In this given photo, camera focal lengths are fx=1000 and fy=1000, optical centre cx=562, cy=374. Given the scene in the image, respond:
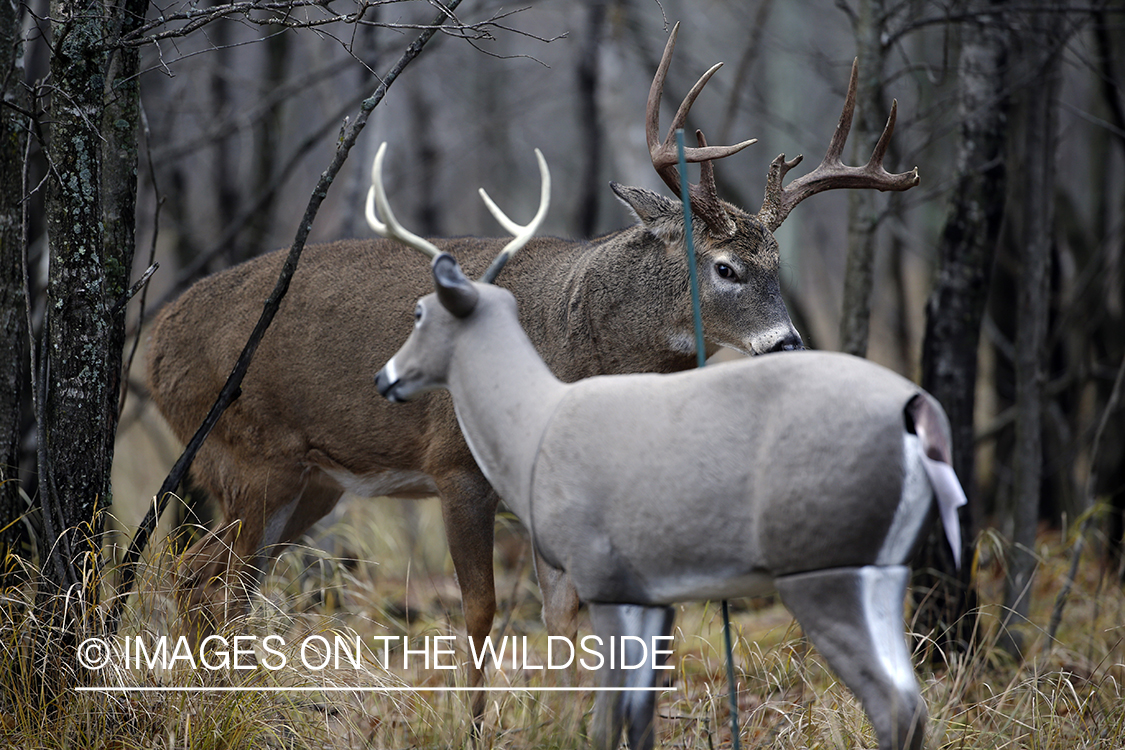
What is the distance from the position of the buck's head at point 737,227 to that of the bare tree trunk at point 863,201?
1.35 m

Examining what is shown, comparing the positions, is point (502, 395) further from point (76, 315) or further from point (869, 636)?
point (76, 315)

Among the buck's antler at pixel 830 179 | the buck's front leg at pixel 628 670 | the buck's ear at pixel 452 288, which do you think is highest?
the buck's antler at pixel 830 179

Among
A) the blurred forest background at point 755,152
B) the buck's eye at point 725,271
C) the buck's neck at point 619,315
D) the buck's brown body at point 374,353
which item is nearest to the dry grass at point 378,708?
the buck's brown body at point 374,353

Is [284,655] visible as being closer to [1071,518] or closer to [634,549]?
[634,549]

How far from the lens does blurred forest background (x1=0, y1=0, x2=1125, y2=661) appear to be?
389 cm

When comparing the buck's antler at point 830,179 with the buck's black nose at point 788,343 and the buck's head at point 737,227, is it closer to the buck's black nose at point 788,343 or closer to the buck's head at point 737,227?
the buck's head at point 737,227

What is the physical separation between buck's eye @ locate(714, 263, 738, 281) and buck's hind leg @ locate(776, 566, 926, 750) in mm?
1785

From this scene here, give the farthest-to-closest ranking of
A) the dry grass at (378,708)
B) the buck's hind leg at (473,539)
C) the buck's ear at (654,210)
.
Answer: the buck's hind leg at (473,539), the buck's ear at (654,210), the dry grass at (378,708)

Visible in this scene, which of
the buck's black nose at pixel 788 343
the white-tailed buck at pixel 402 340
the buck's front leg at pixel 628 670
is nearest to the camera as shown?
the buck's front leg at pixel 628 670

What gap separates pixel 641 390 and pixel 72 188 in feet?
7.57

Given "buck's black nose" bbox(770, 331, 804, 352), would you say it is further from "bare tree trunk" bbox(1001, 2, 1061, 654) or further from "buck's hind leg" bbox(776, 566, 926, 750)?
"bare tree trunk" bbox(1001, 2, 1061, 654)

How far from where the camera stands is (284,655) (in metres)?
3.43

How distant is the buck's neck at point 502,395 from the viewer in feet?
8.52

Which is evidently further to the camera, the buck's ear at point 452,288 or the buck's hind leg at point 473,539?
the buck's hind leg at point 473,539
